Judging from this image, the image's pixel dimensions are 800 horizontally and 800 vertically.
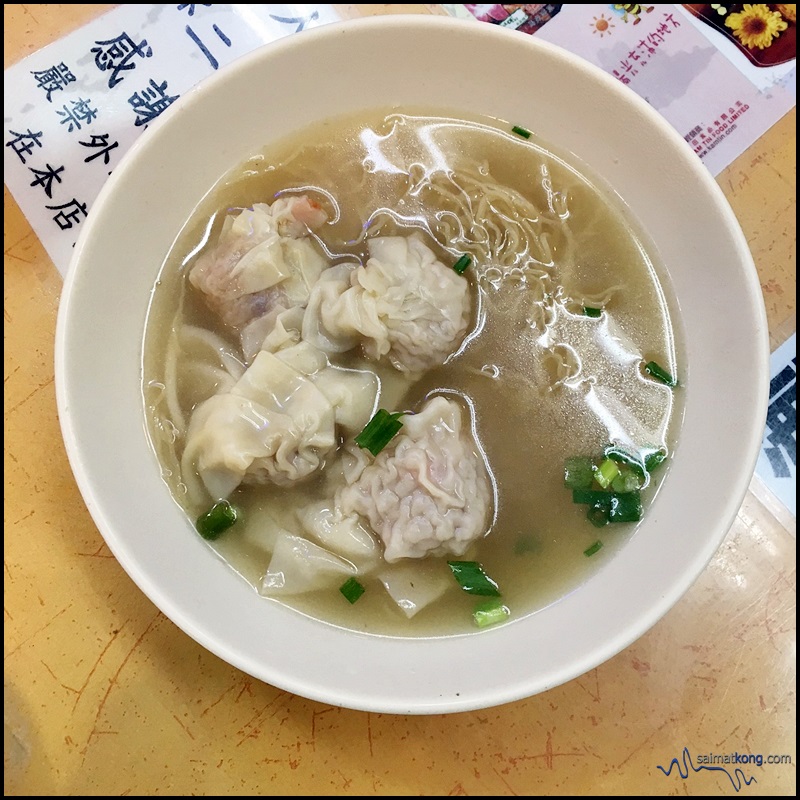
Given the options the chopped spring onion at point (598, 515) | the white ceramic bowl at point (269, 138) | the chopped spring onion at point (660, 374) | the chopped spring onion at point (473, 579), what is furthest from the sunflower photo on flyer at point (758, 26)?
the chopped spring onion at point (473, 579)

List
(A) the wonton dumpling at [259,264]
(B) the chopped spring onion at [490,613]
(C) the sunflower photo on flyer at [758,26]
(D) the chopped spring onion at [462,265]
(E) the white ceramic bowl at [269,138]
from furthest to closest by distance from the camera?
(C) the sunflower photo on flyer at [758,26] → (D) the chopped spring onion at [462,265] → (A) the wonton dumpling at [259,264] → (B) the chopped spring onion at [490,613] → (E) the white ceramic bowl at [269,138]

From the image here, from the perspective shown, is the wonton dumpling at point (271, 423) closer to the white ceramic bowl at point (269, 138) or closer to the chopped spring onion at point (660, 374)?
the white ceramic bowl at point (269, 138)

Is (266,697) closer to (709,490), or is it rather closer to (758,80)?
(709,490)

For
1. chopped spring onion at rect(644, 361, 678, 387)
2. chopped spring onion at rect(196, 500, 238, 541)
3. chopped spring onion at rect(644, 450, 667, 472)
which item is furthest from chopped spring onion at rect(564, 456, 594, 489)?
chopped spring onion at rect(196, 500, 238, 541)

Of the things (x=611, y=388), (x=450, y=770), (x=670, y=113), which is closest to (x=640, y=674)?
(x=450, y=770)

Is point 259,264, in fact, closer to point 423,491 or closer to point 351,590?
point 423,491

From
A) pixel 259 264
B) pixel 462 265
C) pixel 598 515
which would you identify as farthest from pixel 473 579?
pixel 259 264

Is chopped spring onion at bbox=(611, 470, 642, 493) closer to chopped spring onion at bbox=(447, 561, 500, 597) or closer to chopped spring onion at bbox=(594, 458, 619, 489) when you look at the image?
chopped spring onion at bbox=(594, 458, 619, 489)
